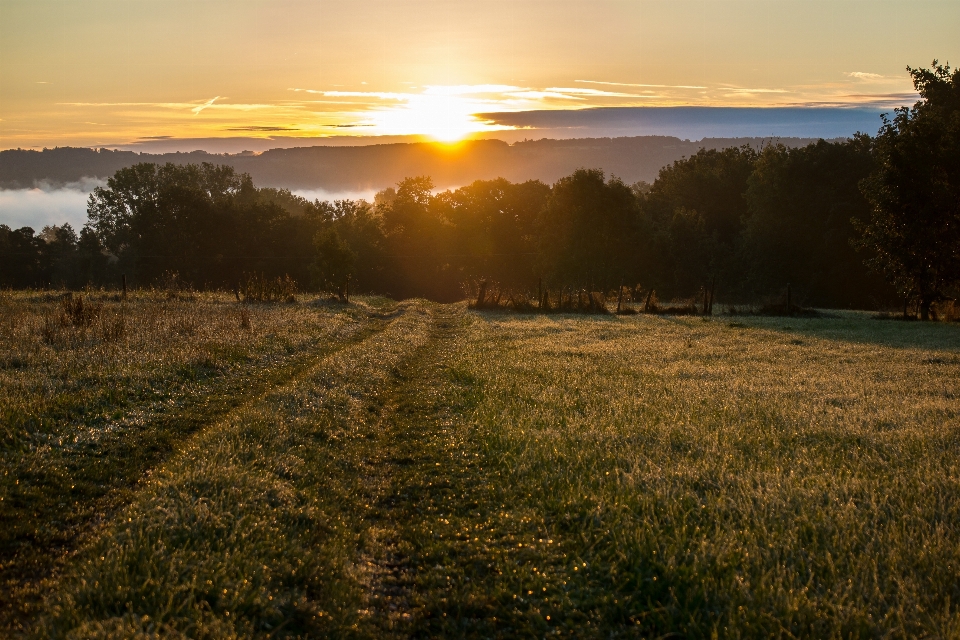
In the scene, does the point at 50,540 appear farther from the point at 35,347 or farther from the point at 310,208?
the point at 310,208

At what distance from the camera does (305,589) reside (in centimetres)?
587

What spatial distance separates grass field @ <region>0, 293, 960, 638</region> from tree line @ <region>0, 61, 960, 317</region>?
35.2 meters

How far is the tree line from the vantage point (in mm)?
68750

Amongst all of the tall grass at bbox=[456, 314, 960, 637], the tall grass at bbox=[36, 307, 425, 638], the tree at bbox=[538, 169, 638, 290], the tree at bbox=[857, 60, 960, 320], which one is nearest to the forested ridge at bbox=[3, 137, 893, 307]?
the tree at bbox=[538, 169, 638, 290]

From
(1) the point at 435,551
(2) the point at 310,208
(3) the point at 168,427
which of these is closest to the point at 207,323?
(3) the point at 168,427

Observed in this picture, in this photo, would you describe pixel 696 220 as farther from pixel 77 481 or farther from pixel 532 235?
pixel 77 481

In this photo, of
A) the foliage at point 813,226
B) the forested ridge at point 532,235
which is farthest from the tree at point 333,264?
the foliage at point 813,226

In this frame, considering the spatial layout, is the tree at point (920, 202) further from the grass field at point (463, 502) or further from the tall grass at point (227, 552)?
the tall grass at point (227, 552)

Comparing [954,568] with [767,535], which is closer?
[954,568]

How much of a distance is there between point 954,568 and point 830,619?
1.74 m

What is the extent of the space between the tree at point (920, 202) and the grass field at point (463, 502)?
2726 cm

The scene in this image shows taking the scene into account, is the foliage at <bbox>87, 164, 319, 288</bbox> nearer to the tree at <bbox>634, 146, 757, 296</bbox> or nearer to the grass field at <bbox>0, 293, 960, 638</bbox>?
the tree at <bbox>634, 146, 757, 296</bbox>

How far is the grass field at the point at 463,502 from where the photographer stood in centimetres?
547

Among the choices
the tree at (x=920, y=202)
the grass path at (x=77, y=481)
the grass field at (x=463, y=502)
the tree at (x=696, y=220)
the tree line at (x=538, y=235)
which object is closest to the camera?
the grass field at (x=463, y=502)
